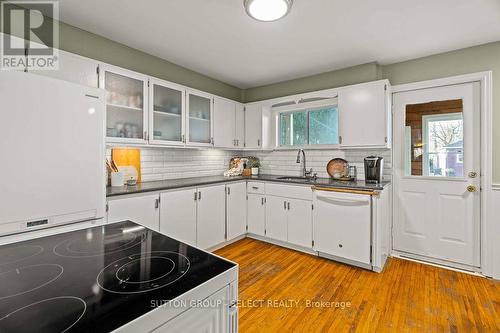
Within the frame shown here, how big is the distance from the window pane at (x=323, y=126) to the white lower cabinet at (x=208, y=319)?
2983 mm

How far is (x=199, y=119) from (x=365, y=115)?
2117 mm

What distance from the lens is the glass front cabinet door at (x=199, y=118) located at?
3150 mm

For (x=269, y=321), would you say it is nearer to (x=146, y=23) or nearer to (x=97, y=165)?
(x=97, y=165)

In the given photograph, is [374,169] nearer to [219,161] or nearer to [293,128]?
[293,128]

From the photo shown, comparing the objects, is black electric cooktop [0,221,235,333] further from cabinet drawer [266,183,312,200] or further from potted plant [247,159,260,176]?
potted plant [247,159,260,176]

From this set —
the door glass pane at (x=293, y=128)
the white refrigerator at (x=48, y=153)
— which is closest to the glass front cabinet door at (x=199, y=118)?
the door glass pane at (x=293, y=128)

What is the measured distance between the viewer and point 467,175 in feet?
8.75

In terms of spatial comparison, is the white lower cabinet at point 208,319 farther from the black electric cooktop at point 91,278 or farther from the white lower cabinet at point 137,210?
the white lower cabinet at point 137,210

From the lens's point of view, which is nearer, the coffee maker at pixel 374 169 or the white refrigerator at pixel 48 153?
the white refrigerator at pixel 48 153

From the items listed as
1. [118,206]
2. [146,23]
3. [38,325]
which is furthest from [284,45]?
[38,325]

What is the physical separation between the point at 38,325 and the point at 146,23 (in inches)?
95.6

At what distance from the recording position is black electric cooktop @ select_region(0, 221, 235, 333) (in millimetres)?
569

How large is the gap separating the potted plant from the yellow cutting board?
170cm

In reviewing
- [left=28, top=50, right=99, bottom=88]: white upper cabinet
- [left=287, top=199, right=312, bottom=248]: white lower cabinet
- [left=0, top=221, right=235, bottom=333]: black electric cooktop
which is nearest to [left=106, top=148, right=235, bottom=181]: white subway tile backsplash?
[left=28, top=50, right=99, bottom=88]: white upper cabinet
